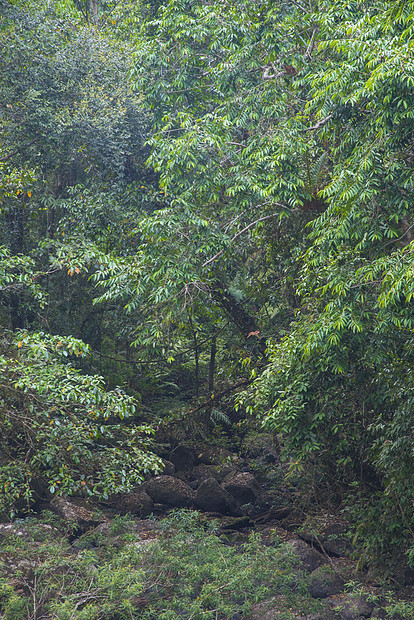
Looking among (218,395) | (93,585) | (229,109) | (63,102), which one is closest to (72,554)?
(93,585)

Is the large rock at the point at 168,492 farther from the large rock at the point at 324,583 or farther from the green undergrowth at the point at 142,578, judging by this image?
the large rock at the point at 324,583

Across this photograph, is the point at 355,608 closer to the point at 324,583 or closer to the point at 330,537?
the point at 324,583

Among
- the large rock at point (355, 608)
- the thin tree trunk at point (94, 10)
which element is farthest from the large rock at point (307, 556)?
the thin tree trunk at point (94, 10)

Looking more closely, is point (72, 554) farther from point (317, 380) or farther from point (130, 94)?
point (130, 94)

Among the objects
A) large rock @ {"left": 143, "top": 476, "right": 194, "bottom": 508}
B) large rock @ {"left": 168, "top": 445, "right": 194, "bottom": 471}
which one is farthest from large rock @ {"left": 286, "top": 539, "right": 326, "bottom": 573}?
large rock @ {"left": 168, "top": 445, "right": 194, "bottom": 471}

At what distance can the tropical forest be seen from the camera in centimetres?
618

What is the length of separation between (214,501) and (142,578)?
3972 millimetres

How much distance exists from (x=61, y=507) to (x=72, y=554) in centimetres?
173

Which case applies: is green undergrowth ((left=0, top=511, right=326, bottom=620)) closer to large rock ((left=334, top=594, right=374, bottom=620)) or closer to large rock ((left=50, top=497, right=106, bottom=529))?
large rock ((left=334, top=594, right=374, bottom=620))

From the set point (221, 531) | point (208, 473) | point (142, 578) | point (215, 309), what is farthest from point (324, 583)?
point (215, 309)

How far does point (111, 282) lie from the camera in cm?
863

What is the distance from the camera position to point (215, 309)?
10898 mm

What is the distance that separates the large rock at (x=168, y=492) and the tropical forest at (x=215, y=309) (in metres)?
0.04

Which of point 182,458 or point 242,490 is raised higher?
point 182,458
